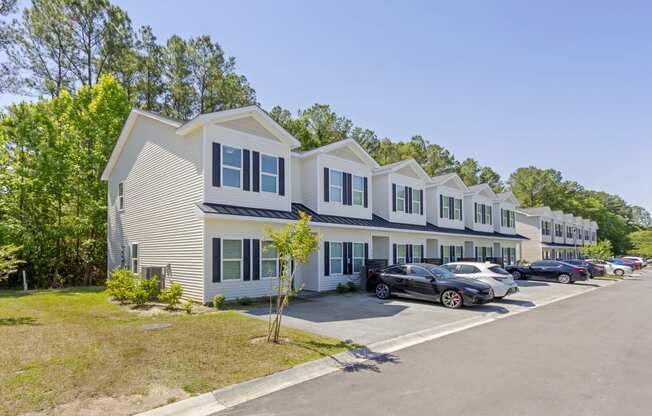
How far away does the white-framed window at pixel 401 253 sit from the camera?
22422 mm

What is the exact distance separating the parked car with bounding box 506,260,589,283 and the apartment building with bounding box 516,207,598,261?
56.4ft

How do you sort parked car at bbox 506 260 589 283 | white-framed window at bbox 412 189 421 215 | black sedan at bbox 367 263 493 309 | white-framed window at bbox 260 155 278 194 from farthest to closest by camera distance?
1. parked car at bbox 506 260 589 283
2. white-framed window at bbox 412 189 421 215
3. white-framed window at bbox 260 155 278 194
4. black sedan at bbox 367 263 493 309

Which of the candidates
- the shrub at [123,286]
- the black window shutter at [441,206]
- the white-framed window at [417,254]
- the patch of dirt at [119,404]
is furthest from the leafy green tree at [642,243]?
the patch of dirt at [119,404]

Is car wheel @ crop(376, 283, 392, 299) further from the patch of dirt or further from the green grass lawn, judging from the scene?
the patch of dirt

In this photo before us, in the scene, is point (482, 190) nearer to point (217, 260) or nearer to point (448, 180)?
point (448, 180)

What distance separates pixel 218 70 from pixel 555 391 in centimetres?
3268

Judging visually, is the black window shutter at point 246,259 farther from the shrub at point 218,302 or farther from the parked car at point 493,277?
the parked car at point 493,277

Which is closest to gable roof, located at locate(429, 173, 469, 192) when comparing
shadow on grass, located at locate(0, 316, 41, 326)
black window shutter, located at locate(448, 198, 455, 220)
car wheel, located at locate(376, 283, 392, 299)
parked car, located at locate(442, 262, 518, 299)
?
black window shutter, located at locate(448, 198, 455, 220)

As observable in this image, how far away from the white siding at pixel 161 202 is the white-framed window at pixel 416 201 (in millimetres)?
14509

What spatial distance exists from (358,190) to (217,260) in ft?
30.2

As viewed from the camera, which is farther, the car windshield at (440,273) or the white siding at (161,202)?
the car windshield at (440,273)

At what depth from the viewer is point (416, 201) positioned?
80.4 feet

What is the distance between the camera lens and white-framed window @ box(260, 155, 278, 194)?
15.6m

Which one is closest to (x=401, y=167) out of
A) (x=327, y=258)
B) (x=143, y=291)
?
(x=327, y=258)
